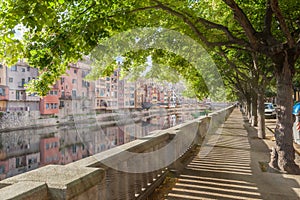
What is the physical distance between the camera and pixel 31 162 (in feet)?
84.8

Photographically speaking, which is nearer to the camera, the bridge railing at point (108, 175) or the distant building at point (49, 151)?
the bridge railing at point (108, 175)

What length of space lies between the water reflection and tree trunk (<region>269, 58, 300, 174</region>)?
11765 mm

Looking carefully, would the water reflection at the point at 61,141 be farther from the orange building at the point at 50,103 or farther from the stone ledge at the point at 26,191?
the stone ledge at the point at 26,191

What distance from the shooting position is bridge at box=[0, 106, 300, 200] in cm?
251

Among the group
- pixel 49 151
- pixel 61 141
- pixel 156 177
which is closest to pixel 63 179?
pixel 156 177

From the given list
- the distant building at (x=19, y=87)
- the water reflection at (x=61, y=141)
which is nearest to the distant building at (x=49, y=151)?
the water reflection at (x=61, y=141)

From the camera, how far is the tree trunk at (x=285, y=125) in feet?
24.7

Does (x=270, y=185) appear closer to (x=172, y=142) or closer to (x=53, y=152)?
(x=172, y=142)

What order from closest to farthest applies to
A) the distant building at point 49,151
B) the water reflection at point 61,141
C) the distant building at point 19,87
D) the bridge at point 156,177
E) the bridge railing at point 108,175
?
the bridge railing at point 108,175 < the bridge at point 156,177 < the water reflection at point 61,141 < the distant building at point 49,151 < the distant building at point 19,87

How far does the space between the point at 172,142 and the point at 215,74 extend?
16198 mm

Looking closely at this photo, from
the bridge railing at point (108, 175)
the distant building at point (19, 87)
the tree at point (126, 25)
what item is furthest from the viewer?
the distant building at point (19, 87)

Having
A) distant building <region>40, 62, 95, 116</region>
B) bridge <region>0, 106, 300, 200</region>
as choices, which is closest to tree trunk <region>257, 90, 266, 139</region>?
bridge <region>0, 106, 300, 200</region>

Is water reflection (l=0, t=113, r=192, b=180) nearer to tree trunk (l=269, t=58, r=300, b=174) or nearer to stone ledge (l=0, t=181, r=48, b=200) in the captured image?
tree trunk (l=269, t=58, r=300, b=174)

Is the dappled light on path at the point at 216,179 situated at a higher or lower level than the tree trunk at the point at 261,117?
lower
